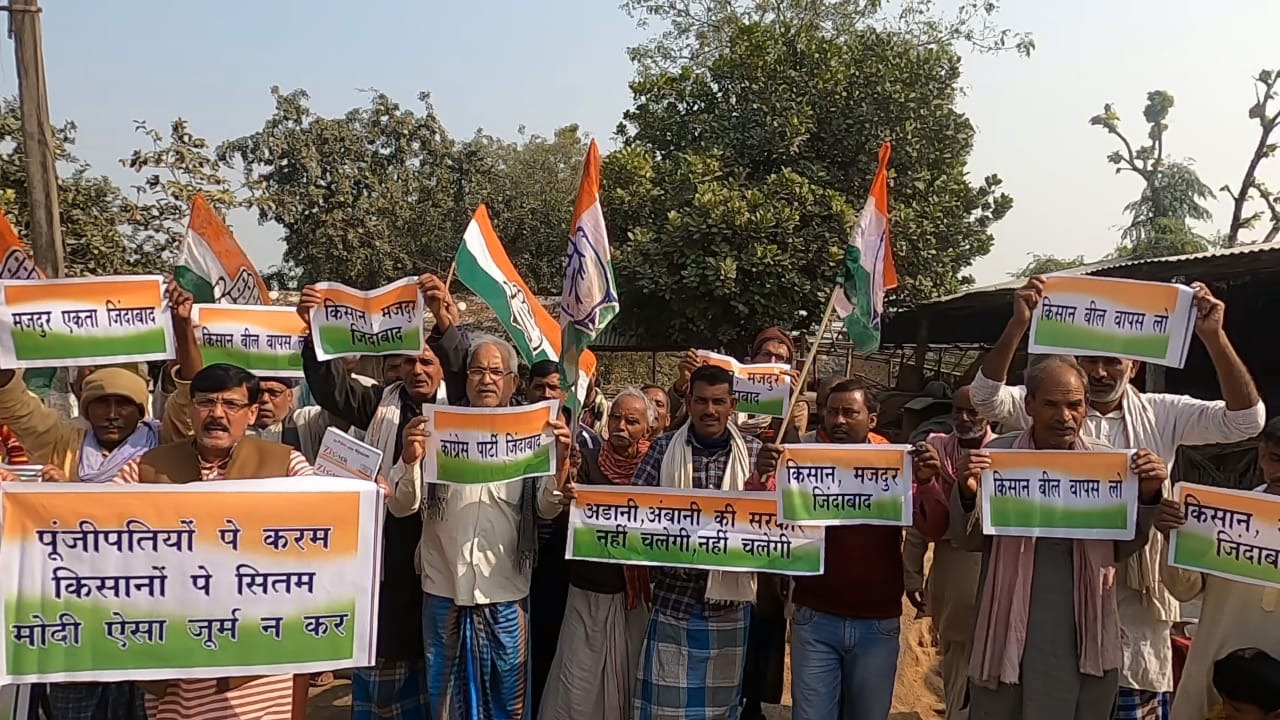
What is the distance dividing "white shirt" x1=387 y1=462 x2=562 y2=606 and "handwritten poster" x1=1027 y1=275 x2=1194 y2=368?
206 centimetres

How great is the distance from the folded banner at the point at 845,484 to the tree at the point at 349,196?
15.8 m

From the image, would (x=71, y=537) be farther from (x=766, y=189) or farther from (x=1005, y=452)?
(x=766, y=189)

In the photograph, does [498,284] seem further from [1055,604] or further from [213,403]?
[1055,604]

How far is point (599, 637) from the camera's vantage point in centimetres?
407

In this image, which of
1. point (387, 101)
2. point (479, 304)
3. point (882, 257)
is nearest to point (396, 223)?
point (387, 101)

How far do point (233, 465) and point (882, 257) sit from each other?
3297mm

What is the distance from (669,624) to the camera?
3.77 m

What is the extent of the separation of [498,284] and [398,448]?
47.5 inches

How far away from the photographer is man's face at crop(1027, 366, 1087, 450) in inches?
121

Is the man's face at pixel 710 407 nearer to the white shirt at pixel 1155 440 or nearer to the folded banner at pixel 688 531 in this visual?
the folded banner at pixel 688 531

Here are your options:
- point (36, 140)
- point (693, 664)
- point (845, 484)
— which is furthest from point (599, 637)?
point (36, 140)

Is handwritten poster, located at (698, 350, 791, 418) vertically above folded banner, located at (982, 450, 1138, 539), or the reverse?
handwritten poster, located at (698, 350, 791, 418)

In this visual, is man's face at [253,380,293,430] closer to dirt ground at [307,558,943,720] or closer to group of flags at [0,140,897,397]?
group of flags at [0,140,897,397]

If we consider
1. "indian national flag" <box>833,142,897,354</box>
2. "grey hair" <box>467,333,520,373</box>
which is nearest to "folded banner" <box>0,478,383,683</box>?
"grey hair" <box>467,333,520,373</box>
